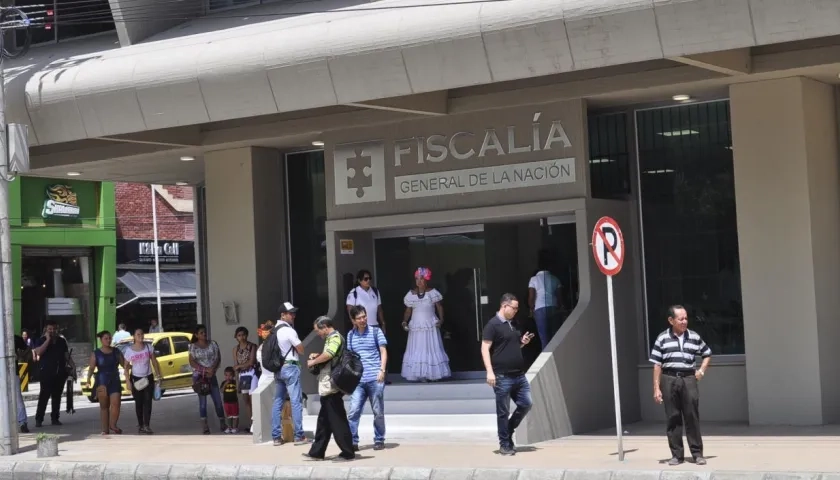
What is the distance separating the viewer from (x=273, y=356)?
52.9ft

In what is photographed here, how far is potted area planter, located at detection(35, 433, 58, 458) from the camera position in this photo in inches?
648

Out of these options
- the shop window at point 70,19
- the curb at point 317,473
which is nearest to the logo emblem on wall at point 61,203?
the shop window at point 70,19

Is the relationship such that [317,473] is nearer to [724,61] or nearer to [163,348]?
[724,61]

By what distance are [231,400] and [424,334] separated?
3362mm

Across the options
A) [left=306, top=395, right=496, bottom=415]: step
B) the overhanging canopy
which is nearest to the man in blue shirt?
[left=306, top=395, right=496, bottom=415]: step

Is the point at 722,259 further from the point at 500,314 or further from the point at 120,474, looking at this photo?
the point at 120,474

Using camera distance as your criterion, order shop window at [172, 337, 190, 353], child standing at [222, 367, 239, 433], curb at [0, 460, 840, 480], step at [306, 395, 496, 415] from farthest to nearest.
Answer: shop window at [172, 337, 190, 353], child standing at [222, 367, 239, 433], step at [306, 395, 496, 415], curb at [0, 460, 840, 480]

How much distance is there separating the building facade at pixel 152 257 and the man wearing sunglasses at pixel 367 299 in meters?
24.4

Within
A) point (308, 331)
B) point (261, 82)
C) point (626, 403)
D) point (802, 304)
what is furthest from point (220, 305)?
point (802, 304)

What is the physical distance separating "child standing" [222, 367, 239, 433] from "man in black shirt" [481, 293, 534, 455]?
21.5 ft

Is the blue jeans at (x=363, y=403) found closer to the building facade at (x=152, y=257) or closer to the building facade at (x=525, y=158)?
the building facade at (x=525, y=158)

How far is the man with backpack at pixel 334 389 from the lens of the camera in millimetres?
14406

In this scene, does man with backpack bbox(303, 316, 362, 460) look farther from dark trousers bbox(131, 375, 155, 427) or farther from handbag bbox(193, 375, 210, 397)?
dark trousers bbox(131, 375, 155, 427)

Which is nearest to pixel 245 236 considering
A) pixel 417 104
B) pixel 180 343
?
pixel 417 104
